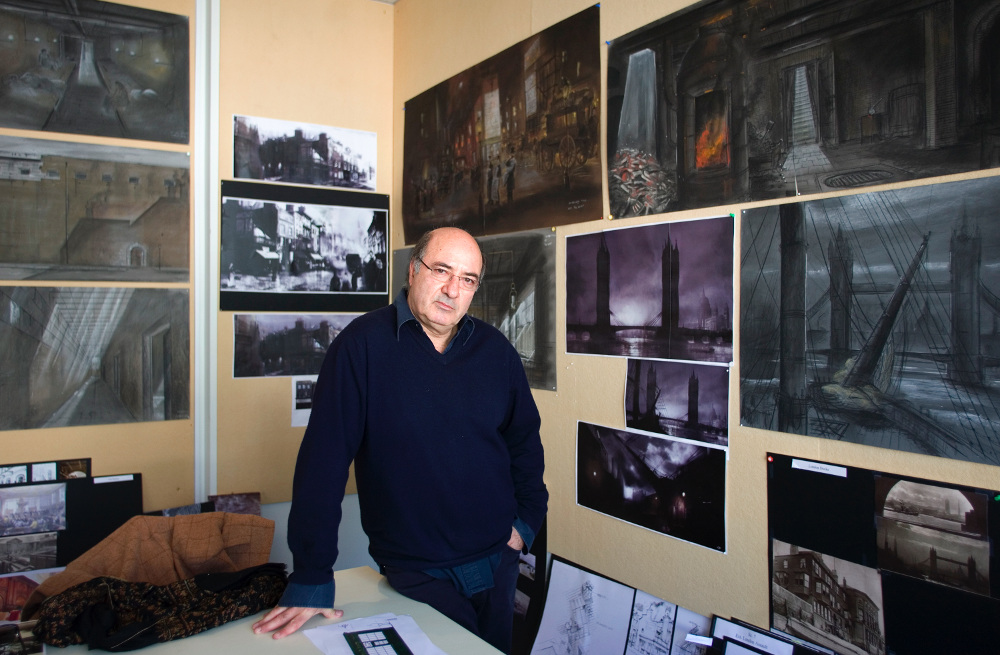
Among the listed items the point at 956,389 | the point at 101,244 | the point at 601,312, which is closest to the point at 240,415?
the point at 101,244

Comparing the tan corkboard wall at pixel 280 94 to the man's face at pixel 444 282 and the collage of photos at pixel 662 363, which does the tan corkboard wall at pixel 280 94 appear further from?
the man's face at pixel 444 282

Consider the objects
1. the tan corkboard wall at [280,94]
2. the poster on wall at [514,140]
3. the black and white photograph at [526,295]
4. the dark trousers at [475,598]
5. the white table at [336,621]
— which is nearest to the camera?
the white table at [336,621]

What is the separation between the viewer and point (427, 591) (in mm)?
1586

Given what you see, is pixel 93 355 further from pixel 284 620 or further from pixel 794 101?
pixel 794 101

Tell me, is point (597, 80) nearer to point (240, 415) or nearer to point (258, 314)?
point (258, 314)

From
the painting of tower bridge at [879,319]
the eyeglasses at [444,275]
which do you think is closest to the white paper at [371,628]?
the eyeglasses at [444,275]

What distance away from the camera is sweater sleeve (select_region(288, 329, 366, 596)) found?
1420 mm

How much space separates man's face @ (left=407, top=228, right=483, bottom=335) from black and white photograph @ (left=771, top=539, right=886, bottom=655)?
105 centimetres

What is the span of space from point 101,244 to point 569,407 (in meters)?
2.19

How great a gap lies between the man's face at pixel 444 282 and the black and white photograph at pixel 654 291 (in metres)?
0.66

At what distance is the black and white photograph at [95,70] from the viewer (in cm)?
276

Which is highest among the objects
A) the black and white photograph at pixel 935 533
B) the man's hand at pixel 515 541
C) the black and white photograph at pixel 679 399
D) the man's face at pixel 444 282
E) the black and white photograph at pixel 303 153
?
the black and white photograph at pixel 303 153

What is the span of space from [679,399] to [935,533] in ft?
2.38

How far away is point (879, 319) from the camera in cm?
148
